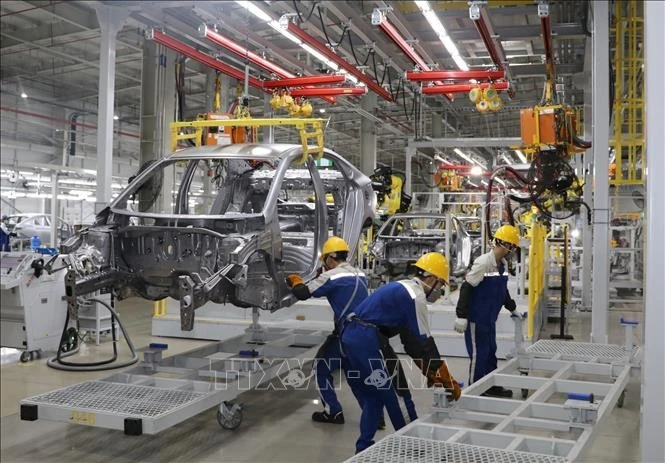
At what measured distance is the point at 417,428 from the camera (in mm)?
3887

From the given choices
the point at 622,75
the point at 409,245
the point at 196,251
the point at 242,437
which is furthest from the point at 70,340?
the point at 622,75

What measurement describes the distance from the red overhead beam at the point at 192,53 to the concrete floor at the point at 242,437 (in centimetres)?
469

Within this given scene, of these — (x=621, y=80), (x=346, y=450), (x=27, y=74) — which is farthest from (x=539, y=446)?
(x=27, y=74)

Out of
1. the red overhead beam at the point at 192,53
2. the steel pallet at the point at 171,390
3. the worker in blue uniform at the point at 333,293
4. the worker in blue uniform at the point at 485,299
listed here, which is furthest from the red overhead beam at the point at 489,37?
the steel pallet at the point at 171,390

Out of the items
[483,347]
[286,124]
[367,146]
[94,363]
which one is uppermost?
[367,146]

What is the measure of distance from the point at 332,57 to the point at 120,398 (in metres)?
6.47

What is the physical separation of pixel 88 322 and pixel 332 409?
14.7 ft

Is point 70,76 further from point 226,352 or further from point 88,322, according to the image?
point 226,352

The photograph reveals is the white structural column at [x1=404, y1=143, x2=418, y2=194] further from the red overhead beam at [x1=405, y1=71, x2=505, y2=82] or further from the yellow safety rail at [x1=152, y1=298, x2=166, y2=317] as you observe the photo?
the yellow safety rail at [x1=152, y1=298, x2=166, y2=317]

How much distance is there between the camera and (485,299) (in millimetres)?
5930

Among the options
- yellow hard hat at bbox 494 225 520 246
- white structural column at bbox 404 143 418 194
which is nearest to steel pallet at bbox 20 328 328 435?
yellow hard hat at bbox 494 225 520 246

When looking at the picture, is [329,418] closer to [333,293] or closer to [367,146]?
[333,293]

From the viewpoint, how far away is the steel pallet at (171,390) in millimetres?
4379

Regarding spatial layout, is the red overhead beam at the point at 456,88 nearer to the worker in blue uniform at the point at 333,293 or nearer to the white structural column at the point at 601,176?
the white structural column at the point at 601,176
